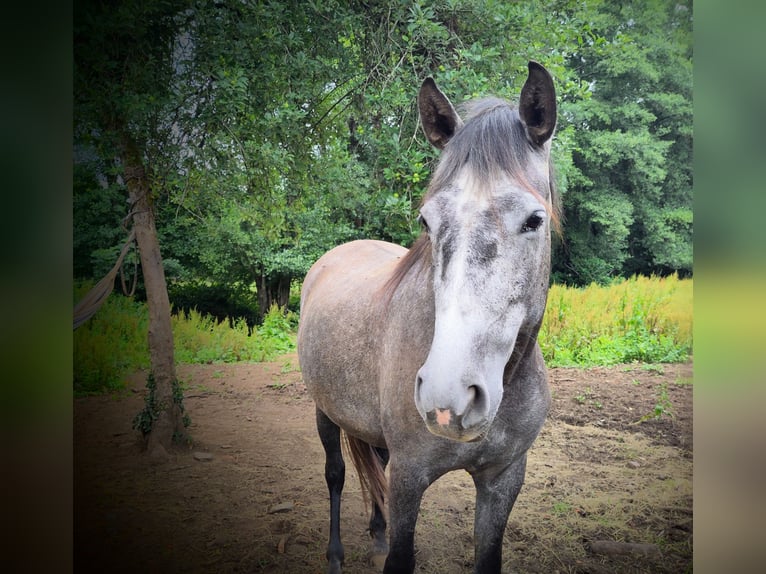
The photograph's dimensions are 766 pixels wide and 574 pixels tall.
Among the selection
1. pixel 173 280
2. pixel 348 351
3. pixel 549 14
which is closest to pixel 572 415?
pixel 348 351

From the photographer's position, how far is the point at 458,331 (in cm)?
109

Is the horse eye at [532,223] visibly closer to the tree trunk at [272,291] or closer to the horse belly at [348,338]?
the horse belly at [348,338]

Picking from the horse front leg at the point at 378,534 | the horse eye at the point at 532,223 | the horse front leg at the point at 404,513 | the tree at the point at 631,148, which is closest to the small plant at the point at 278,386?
the horse front leg at the point at 378,534

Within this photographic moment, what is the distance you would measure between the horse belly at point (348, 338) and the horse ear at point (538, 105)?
776 mm

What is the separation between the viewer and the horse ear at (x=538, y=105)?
51.3 inches

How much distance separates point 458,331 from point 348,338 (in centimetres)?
87

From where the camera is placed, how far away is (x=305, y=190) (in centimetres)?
255

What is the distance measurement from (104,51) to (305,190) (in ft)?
3.37

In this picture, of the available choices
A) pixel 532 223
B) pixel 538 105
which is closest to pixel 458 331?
pixel 532 223

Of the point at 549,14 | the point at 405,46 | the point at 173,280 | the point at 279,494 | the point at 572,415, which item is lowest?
the point at 279,494

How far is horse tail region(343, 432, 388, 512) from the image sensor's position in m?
2.22

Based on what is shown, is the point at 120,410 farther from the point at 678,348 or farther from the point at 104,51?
the point at 678,348
